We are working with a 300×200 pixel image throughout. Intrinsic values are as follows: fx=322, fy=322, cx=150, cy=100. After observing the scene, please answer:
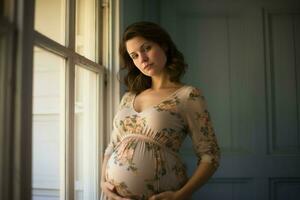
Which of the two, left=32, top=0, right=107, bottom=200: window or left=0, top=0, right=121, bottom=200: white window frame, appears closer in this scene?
left=0, top=0, right=121, bottom=200: white window frame

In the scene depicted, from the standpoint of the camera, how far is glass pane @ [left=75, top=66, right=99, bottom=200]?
135 centimetres

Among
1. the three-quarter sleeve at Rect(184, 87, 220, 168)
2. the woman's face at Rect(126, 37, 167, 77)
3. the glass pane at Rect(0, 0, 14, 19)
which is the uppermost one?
the glass pane at Rect(0, 0, 14, 19)

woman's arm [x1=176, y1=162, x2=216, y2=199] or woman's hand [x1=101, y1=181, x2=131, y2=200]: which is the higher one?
woman's arm [x1=176, y1=162, x2=216, y2=199]

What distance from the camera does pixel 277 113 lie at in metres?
A: 1.79

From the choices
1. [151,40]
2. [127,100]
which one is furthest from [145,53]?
[127,100]

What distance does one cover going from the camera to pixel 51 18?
110cm

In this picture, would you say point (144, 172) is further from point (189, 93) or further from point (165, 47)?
point (165, 47)

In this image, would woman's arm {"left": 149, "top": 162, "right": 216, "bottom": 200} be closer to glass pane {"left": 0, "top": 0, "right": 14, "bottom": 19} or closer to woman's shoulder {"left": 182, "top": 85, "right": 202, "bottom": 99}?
woman's shoulder {"left": 182, "top": 85, "right": 202, "bottom": 99}

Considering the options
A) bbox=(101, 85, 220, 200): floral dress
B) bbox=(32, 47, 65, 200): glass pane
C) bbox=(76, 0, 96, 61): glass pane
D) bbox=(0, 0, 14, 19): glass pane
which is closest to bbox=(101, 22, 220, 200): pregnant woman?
bbox=(101, 85, 220, 200): floral dress

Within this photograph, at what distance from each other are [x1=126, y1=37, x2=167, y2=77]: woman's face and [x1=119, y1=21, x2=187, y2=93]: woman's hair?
0.02m

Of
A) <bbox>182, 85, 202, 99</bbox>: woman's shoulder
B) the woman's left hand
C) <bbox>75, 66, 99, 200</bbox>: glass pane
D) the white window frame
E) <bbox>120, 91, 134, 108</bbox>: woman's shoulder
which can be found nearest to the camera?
the white window frame

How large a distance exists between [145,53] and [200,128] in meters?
0.31

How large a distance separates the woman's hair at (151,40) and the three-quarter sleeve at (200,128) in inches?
5.6

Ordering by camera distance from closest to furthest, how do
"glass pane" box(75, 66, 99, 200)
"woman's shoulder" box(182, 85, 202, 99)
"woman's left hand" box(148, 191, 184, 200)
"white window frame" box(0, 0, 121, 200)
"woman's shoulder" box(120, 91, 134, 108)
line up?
"white window frame" box(0, 0, 121, 200), "woman's left hand" box(148, 191, 184, 200), "woman's shoulder" box(182, 85, 202, 99), "woman's shoulder" box(120, 91, 134, 108), "glass pane" box(75, 66, 99, 200)
